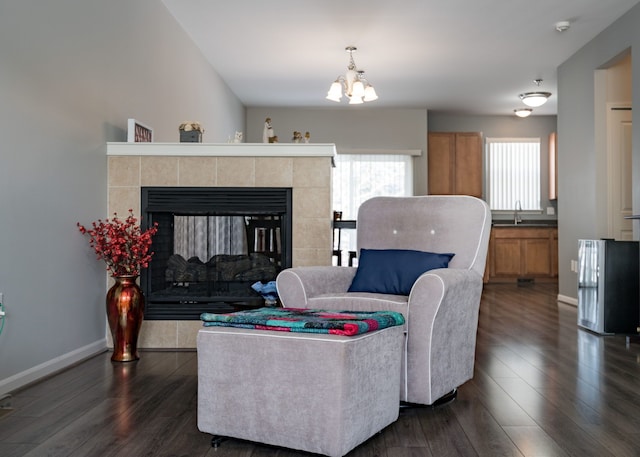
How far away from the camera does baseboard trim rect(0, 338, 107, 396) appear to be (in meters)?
2.88

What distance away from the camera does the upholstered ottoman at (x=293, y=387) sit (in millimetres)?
1960

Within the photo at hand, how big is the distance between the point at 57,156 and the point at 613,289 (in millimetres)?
4016

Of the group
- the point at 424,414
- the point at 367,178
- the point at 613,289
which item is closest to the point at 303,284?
the point at 424,414

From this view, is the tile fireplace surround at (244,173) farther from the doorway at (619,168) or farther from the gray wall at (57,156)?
the doorway at (619,168)

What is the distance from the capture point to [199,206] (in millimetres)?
4148

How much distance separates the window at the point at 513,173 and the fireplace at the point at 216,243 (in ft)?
22.6

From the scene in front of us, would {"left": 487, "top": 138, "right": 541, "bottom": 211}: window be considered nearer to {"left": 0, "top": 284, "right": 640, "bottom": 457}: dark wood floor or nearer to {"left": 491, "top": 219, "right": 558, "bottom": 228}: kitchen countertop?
{"left": 491, "top": 219, "right": 558, "bottom": 228}: kitchen countertop

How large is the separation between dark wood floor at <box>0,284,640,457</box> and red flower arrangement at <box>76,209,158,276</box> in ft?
1.84

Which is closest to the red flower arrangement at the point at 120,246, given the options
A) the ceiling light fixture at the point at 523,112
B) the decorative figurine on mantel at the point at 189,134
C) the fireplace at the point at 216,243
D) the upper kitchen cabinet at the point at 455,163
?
the fireplace at the point at 216,243

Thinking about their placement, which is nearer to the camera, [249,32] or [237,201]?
[237,201]

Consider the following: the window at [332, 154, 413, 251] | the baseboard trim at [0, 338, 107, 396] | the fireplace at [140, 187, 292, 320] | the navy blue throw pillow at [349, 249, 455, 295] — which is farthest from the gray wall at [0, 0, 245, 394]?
the window at [332, 154, 413, 251]

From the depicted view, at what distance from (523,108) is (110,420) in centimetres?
872

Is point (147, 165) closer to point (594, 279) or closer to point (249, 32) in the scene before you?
point (249, 32)

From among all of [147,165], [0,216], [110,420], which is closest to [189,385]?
[110,420]
